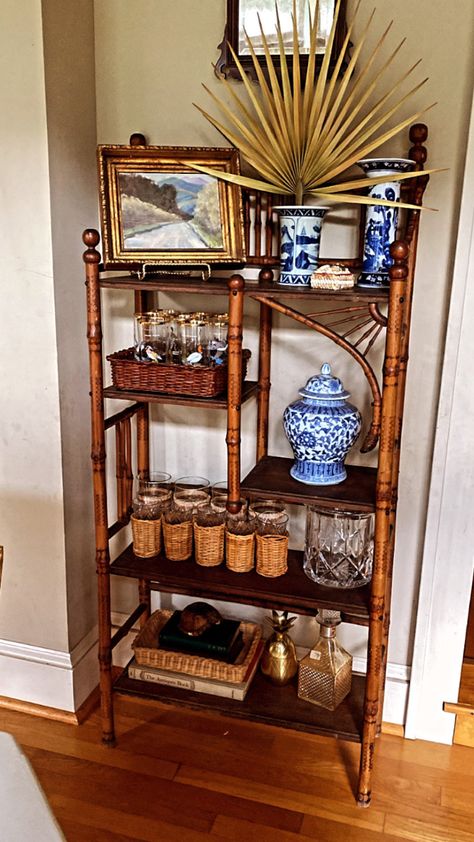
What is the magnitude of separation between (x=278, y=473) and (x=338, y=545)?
259mm

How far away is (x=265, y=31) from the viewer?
1.89 metres

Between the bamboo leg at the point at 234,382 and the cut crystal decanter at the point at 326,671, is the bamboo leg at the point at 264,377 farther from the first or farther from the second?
the cut crystal decanter at the point at 326,671

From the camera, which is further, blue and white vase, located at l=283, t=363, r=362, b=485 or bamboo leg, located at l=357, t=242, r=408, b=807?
blue and white vase, located at l=283, t=363, r=362, b=485

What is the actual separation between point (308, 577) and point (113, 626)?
85 cm

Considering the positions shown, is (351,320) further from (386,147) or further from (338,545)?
(338,545)

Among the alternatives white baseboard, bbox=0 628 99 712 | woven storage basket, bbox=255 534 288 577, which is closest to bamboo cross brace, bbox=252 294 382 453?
woven storage basket, bbox=255 534 288 577

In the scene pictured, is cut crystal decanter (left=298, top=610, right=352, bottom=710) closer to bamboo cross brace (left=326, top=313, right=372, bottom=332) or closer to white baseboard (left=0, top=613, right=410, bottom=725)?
white baseboard (left=0, top=613, right=410, bottom=725)

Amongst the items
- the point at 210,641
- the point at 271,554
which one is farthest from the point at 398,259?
the point at 210,641

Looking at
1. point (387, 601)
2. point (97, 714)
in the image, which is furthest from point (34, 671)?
point (387, 601)

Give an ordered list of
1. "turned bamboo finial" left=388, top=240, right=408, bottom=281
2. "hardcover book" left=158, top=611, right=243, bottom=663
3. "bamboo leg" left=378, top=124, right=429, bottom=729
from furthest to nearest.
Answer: "hardcover book" left=158, top=611, right=243, bottom=663 < "bamboo leg" left=378, top=124, right=429, bottom=729 < "turned bamboo finial" left=388, top=240, right=408, bottom=281

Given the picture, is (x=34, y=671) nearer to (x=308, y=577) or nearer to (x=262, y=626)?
(x=262, y=626)

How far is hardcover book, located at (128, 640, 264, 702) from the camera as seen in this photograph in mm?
2061

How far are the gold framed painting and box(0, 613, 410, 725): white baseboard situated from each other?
121cm

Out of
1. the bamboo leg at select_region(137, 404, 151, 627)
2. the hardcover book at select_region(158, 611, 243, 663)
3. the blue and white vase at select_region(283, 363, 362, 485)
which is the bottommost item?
the hardcover book at select_region(158, 611, 243, 663)
